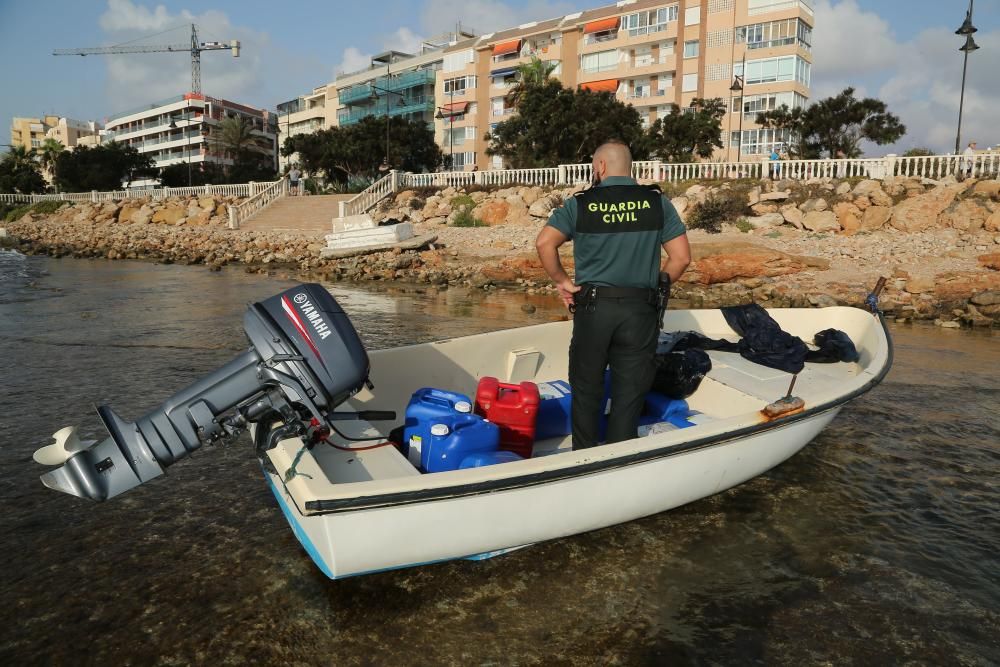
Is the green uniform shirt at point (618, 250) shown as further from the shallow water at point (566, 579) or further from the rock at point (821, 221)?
the rock at point (821, 221)

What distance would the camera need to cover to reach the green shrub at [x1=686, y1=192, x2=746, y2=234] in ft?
69.9

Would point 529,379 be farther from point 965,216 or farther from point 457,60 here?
point 457,60

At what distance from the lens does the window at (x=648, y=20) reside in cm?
4400

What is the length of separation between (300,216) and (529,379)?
102 ft

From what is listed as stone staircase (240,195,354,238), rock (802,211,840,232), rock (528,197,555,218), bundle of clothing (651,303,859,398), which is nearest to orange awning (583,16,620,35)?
stone staircase (240,195,354,238)

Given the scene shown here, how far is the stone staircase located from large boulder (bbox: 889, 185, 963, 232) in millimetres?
22222

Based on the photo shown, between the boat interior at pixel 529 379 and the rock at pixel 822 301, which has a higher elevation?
the boat interior at pixel 529 379

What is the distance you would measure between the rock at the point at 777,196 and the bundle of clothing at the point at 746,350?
17169mm

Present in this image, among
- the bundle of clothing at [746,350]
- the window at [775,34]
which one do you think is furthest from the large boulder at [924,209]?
the window at [775,34]

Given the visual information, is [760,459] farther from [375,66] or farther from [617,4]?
[375,66]

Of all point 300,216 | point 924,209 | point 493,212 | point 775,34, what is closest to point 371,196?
point 300,216

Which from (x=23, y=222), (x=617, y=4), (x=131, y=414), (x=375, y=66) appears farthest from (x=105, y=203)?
(x=131, y=414)

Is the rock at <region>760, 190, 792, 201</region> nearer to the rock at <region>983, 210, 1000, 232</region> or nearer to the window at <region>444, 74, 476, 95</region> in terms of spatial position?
the rock at <region>983, 210, 1000, 232</region>

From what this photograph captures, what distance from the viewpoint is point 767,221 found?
2058 centimetres
